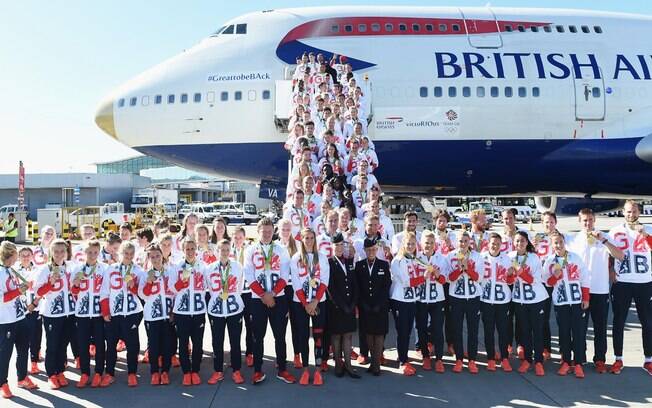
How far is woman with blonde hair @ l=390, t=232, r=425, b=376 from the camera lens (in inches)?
229

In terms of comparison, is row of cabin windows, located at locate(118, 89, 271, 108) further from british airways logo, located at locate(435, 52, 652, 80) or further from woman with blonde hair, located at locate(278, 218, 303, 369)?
woman with blonde hair, located at locate(278, 218, 303, 369)

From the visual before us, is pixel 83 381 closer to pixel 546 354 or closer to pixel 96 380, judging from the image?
pixel 96 380

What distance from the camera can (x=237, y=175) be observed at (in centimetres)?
1411

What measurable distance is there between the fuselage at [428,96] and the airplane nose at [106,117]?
0.04 m

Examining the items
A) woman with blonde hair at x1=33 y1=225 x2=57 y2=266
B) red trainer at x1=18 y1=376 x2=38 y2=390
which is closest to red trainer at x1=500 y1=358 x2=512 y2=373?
red trainer at x1=18 y1=376 x2=38 y2=390

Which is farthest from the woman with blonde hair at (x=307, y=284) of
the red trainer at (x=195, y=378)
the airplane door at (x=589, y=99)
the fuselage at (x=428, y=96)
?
the airplane door at (x=589, y=99)

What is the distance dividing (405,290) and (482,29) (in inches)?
418

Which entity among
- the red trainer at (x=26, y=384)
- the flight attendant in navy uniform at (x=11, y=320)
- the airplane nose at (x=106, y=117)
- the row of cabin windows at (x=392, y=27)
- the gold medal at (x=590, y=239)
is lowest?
the red trainer at (x=26, y=384)

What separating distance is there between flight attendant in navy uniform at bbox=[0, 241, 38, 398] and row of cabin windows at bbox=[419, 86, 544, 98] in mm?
10587

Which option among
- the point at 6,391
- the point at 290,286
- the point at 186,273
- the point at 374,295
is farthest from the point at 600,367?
the point at 6,391

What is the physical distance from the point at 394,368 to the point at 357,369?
44 centimetres

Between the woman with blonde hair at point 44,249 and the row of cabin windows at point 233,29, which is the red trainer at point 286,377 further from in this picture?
the row of cabin windows at point 233,29

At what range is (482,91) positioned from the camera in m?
13.5

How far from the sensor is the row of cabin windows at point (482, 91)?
13.4 metres
